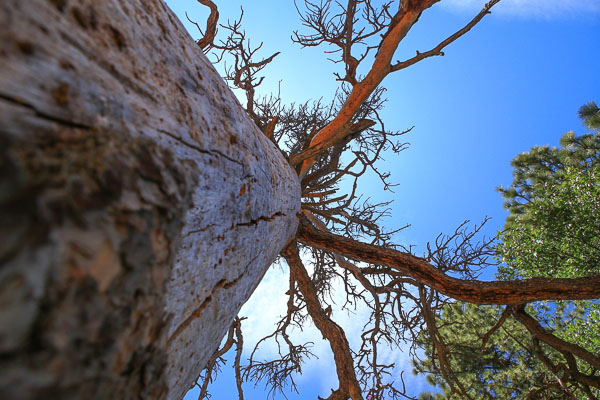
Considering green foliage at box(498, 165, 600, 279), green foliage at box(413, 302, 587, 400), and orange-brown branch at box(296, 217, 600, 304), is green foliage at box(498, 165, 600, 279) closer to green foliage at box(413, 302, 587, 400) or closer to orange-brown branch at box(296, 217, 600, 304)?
green foliage at box(413, 302, 587, 400)

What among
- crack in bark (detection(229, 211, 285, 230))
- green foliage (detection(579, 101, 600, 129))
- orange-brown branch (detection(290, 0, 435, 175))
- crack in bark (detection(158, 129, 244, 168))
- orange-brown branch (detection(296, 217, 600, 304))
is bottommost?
crack in bark (detection(158, 129, 244, 168))

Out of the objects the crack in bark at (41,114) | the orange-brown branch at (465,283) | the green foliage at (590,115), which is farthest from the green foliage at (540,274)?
the crack in bark at (41,114)

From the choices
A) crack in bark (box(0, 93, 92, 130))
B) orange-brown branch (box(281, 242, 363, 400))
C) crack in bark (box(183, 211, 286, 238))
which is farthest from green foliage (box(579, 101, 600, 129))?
crack in bark (box(0, 93, 92, 130))

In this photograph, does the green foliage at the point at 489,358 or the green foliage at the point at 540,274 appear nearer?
the green foliage at the point at 540,274

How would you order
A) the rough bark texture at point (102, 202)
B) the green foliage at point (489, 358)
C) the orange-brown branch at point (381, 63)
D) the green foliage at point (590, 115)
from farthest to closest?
the green foliage at point (590, 115)
the green foliage at point (489, 358)
the orange-brown branch at point (381, 63)
the rough bark texture at point (102, 202)

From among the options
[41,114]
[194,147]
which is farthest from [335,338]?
[41,114]

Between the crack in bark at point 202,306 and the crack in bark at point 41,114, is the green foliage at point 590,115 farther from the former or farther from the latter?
the crack in bark at point 41,114

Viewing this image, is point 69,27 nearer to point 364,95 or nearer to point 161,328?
point 161,328

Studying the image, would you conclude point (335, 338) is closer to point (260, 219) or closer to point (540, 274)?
point (260, 219)

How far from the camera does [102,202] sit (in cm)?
44

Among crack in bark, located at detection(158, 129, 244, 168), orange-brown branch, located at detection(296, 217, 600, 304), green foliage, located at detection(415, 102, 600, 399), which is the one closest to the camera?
crack in bark, located at detection(158, 129, 244, 168)

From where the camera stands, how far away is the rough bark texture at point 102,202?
0.34m

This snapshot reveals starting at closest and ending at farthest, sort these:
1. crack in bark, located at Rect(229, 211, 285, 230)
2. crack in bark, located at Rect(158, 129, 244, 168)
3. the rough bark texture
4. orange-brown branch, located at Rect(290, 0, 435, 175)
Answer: the rough bark texture < crack in bark, located at Rect(158, 129, 244, 168) < crack in bark, located at Rect(229, 211, 285, 230) < orange-brown branch, located at Rect(290, 0, 435, 175)

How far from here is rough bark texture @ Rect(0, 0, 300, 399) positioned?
1.11 ft
